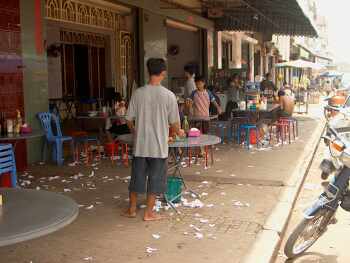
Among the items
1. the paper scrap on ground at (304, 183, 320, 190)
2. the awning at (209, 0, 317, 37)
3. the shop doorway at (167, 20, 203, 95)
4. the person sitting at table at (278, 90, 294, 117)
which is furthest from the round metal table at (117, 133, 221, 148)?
Answer: the shop doorway at (167, 20, 203, 95)

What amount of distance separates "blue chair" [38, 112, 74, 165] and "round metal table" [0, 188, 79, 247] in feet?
18.5

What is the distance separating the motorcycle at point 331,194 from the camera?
486 cm

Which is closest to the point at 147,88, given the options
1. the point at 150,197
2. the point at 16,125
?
the point at 150,197

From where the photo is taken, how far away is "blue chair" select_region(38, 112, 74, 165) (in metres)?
9.55

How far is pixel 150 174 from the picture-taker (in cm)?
595

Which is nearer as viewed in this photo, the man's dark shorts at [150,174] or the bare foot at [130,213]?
the man's dark shorts at [150,174]

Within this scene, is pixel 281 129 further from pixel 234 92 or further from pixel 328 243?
pixel 328 243

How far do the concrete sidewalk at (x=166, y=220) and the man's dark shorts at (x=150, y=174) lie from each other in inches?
15.6

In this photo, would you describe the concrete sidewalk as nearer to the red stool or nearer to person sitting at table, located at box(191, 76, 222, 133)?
person sitting at table, located at box(191, 76, 222, 133)

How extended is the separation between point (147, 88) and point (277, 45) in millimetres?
32503

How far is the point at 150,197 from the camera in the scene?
5.98 meters

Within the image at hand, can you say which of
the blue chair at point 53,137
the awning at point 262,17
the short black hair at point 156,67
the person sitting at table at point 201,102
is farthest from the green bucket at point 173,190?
the awning at point 262,17

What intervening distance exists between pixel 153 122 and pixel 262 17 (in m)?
13.6

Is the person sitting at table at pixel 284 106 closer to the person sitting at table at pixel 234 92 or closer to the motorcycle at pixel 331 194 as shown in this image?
the person sitting at table at pixel 234 92
